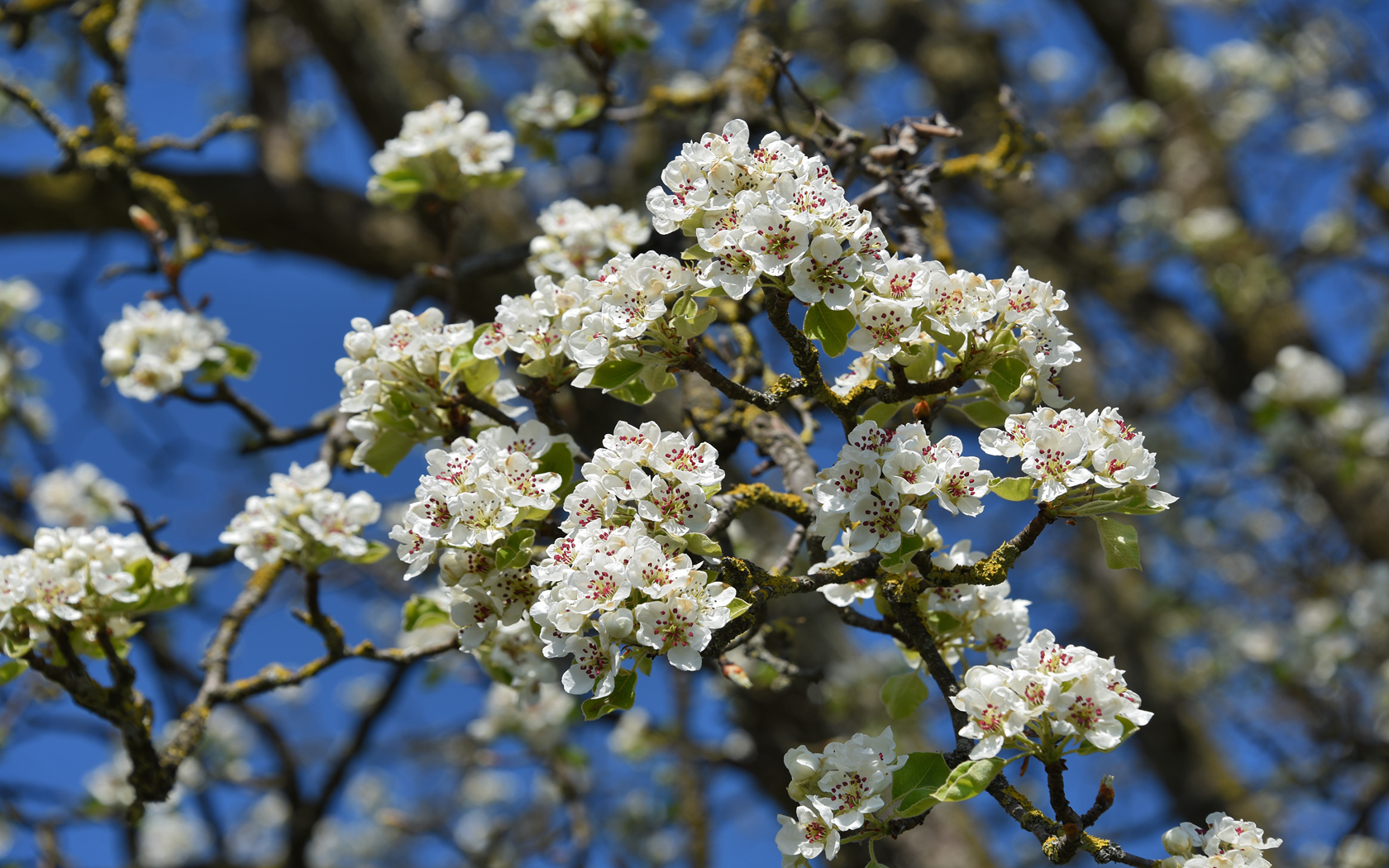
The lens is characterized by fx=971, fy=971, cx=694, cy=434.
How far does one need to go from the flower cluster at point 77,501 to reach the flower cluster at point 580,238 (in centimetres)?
254

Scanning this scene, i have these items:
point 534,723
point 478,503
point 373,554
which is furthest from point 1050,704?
point 534,723

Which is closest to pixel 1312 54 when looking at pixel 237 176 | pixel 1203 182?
pixel 1203 182

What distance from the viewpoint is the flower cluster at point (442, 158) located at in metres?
2.36

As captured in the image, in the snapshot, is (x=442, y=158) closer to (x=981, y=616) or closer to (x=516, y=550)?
(x=516, y=550)

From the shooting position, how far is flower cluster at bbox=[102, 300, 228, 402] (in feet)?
7.70

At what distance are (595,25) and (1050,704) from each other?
2.30 meters

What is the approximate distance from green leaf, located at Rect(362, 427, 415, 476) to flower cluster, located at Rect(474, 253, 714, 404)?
242 mm

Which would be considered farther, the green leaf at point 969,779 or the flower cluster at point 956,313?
the flower cluster at point 956,313

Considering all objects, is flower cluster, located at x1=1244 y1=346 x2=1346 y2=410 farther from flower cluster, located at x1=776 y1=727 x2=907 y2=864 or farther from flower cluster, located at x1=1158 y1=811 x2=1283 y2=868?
flower cluster, located at x1=776 y1=727 x2=907 y2=864

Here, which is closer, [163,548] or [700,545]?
[700,545]

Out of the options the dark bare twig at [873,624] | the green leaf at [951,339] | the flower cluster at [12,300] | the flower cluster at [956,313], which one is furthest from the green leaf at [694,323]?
the flower cluster at [12,300]

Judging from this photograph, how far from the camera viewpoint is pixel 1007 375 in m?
1.47

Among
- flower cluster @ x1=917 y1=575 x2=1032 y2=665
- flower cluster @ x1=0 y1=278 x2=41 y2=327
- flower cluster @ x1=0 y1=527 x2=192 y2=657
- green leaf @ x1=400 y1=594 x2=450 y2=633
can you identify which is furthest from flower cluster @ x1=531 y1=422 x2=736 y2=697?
flower cluster @ x1=0 y1=278 x2=41 y2=327

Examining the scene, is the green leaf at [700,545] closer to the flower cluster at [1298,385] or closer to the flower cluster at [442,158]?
the flower cluster at [442,158]
